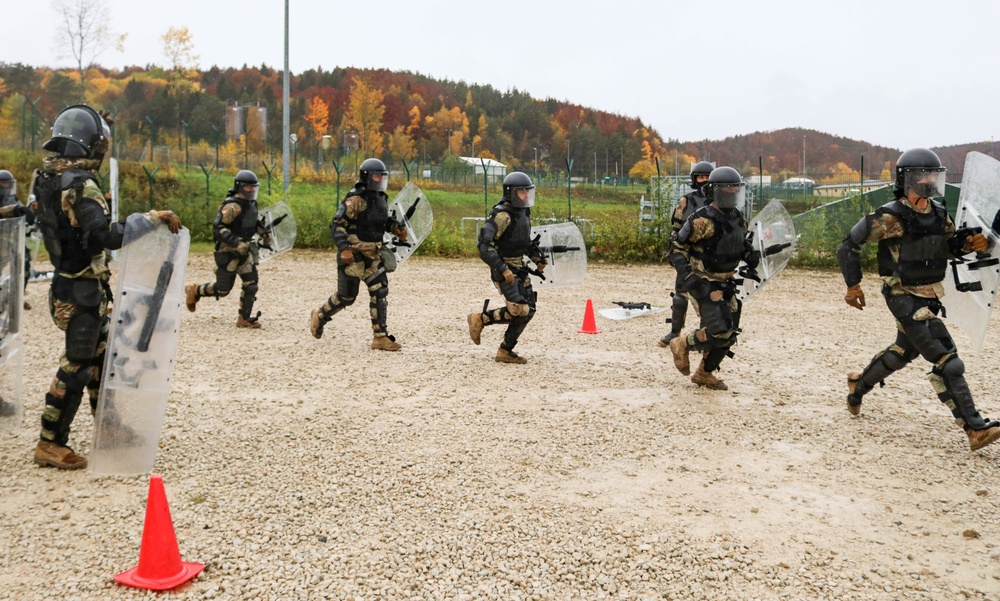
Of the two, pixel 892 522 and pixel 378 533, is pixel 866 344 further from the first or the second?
pixel 378 533

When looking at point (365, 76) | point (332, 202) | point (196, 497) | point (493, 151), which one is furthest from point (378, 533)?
point (365, 76)

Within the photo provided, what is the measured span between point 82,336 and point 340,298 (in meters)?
4.13

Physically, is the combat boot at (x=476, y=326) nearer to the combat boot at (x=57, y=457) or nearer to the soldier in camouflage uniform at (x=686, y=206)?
the soldier in camouflage uniform at (x=686, y=206)

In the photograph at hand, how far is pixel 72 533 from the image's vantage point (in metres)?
3.99

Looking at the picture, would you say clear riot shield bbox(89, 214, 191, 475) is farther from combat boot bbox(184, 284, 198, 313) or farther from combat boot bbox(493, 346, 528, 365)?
combat boot bbox(184, 284, 198, 313)

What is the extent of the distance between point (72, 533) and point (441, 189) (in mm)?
25947

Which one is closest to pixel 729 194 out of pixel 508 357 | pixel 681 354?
pixel 681 354

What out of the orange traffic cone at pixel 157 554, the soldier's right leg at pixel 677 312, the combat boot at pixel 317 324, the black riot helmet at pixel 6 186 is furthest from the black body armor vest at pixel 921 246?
the black riot helmet at pixel 6 186

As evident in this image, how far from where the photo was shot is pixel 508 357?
8.20 meters

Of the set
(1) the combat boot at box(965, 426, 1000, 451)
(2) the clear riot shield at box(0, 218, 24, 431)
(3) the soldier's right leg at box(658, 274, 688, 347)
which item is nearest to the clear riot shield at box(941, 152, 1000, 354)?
(1) the combat boot at box(965, 426, 1000, 451)

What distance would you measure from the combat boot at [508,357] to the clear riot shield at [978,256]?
12.5 feet

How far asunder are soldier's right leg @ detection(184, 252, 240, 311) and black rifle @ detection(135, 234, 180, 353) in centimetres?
552

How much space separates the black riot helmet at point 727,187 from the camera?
6648 mm

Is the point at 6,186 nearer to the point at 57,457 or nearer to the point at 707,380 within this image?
the point at 57,457
